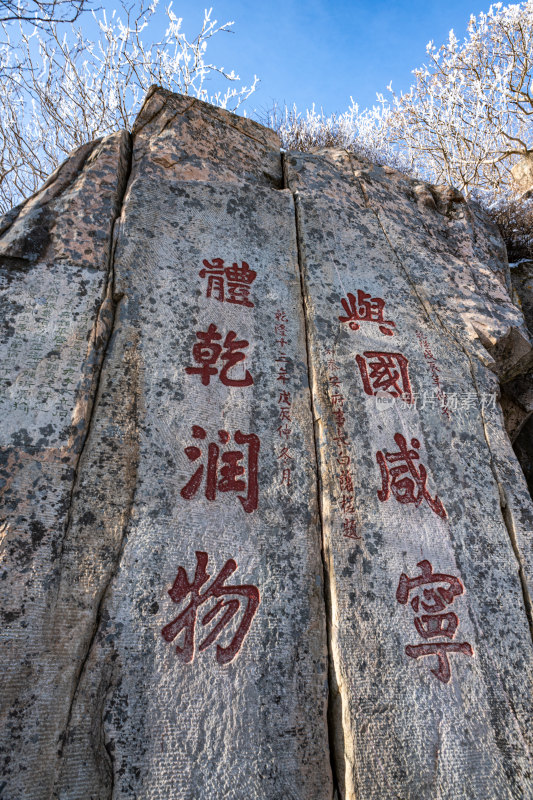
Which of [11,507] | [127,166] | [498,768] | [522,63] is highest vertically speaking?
[522,63]

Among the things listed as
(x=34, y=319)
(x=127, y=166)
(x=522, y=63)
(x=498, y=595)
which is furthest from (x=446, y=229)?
(x=522, y=63)

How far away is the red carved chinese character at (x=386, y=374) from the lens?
8.91ft

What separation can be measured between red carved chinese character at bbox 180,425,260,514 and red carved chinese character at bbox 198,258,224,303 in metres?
0.80

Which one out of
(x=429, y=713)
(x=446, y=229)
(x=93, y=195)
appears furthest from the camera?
(x=446, y=229)

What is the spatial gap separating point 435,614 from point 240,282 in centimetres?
196

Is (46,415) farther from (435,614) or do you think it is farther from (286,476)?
(435,614)

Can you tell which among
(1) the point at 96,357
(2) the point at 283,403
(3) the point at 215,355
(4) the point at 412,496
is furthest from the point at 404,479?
(1) the point at 96,357

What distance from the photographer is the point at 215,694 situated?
6.14 feet

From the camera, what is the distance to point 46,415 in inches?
84.9

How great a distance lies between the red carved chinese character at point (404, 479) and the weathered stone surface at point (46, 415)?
142cm

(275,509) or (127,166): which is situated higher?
(127,166)

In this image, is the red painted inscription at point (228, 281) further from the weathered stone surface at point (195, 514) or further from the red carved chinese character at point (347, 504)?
the red carved chinese character at point (347, 504)

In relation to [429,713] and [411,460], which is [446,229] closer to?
[411,460]

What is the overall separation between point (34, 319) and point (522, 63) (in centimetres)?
885
